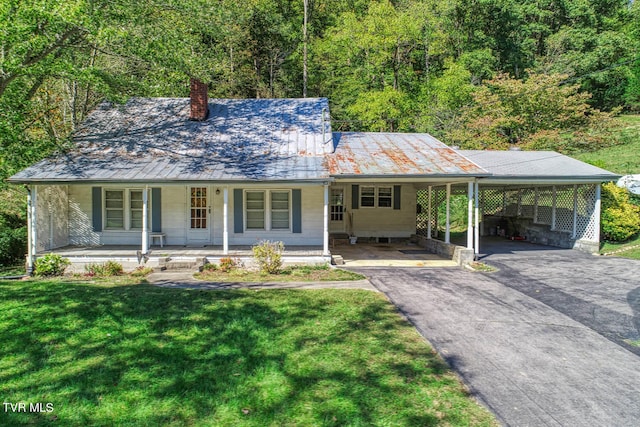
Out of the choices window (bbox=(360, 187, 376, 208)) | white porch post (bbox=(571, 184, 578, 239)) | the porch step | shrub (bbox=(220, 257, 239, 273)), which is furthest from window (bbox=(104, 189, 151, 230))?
white porch post (bbox=(571, 184, 578, 239))

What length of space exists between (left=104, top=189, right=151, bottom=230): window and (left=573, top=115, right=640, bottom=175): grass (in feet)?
66.7

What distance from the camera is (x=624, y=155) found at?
23.1m

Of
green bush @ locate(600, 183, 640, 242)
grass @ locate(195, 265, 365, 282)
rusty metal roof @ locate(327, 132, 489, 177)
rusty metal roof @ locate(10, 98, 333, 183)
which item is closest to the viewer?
grass @ locate(195, 265, 365, 282)

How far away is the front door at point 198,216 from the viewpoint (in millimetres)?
12562

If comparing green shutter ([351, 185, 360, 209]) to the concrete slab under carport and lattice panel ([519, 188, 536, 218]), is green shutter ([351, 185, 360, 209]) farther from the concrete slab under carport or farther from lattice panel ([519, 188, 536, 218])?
lattice panel ([519, 188, 536, 218])

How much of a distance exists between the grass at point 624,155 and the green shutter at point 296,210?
50.4 feet

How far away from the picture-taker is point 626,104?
3528 cm

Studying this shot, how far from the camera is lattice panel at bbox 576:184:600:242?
1322 cm

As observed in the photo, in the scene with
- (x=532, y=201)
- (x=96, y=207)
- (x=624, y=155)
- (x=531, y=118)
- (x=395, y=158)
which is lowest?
(x=96, y=207)

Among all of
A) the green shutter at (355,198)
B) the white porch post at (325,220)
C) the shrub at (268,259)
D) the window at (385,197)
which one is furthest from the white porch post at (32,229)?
the window at (385,197)

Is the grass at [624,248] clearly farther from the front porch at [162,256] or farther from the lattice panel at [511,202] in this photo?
the front porch at [162,256]

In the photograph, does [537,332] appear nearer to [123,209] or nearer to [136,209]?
[136,209]

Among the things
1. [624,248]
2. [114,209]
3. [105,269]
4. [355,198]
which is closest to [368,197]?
[355,198]

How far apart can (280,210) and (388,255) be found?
3915 mm
